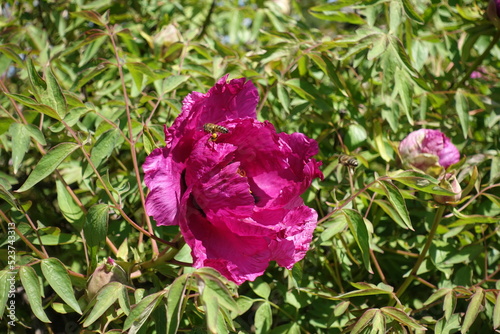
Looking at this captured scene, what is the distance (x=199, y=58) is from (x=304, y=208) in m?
0.87

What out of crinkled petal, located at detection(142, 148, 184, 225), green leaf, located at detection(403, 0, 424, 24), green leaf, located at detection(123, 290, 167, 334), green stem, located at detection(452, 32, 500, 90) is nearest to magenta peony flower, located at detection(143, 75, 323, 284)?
crinkled petal, located at detection(142, 148, 184, 225)

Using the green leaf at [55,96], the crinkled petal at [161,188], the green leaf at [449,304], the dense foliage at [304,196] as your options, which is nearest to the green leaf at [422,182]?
the dense foliage at [304,196]

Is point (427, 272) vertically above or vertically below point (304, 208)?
below

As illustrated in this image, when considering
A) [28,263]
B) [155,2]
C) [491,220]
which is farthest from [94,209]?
[155,2]

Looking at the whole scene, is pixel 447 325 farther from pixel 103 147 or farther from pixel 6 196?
pixel 6 196

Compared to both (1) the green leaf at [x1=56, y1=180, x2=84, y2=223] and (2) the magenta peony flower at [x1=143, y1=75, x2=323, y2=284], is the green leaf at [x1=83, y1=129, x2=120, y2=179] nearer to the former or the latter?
(1) the green leaf at [x1=56, y1=180, x2=84, y2=223]

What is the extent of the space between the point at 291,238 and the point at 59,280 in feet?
1.47

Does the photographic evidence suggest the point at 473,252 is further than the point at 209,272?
Yes

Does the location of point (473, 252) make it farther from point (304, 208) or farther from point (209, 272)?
A: point (209, 272)

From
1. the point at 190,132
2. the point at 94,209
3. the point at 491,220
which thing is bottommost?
the point at 491,220

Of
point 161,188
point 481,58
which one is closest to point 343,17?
point 481,58

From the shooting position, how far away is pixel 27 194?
158 centimetres

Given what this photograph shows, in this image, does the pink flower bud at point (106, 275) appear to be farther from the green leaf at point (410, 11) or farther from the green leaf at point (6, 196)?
the green leaf at point (410, 11)

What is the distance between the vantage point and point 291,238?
39.1 inches
